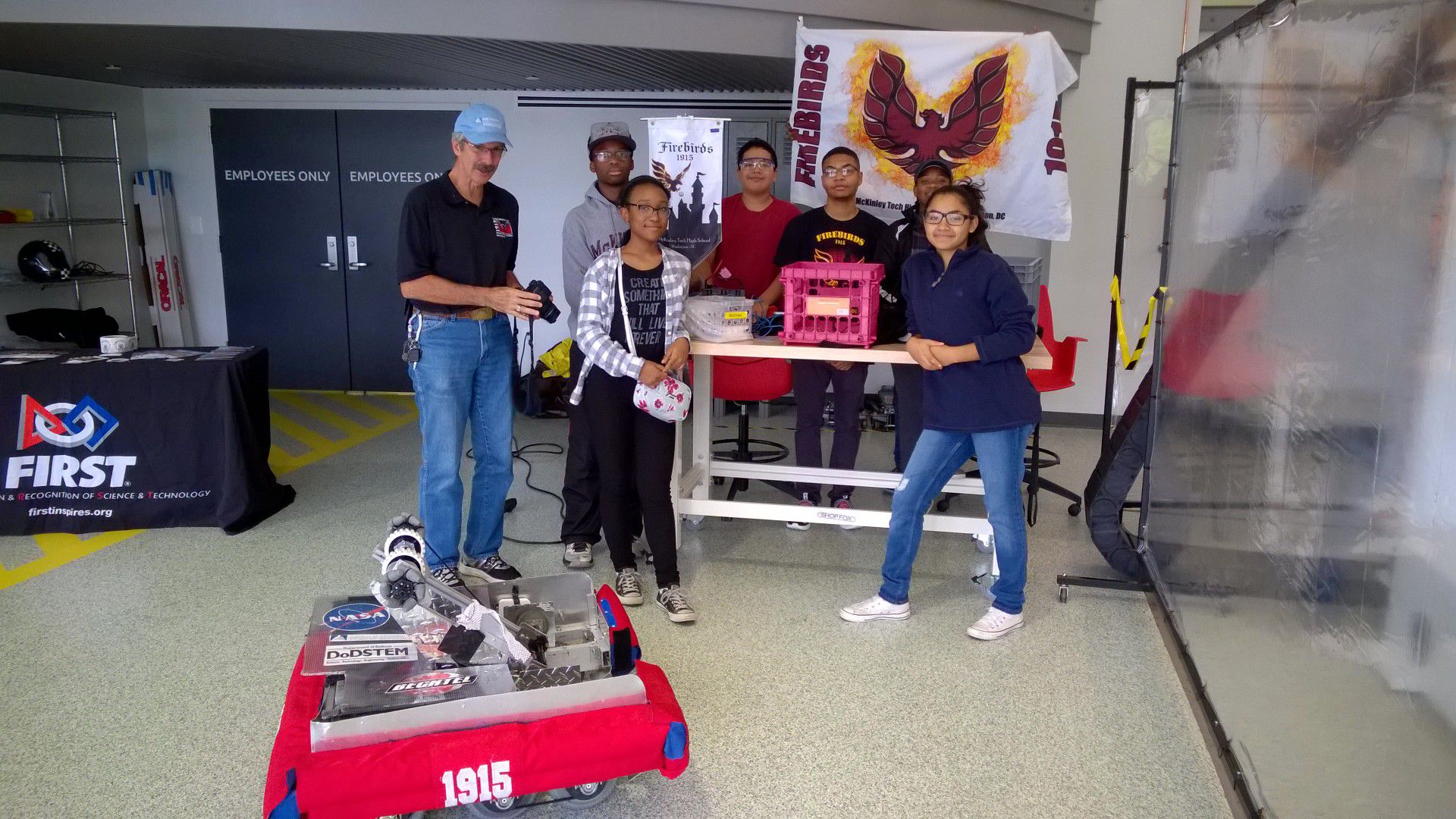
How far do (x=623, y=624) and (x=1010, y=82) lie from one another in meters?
3.49

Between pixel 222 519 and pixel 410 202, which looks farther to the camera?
pixel 222 519

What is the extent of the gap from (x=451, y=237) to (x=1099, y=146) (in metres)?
4.59

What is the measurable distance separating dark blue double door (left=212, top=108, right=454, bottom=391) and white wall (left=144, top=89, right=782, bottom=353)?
0.32 ft

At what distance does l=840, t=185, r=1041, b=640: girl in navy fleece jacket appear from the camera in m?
3.17

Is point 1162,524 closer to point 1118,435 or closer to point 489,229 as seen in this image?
point 1118,435

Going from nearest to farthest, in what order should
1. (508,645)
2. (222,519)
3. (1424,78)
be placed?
(1424,78) → (508,645) → (222,519)

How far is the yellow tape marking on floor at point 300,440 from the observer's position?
416cm

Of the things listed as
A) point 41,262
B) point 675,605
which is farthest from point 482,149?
point 41,262

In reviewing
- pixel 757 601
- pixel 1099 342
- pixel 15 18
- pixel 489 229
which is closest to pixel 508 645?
pixel 757 601

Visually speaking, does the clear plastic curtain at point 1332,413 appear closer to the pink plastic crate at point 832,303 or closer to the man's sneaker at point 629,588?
the pink plastic crate at point 832,303

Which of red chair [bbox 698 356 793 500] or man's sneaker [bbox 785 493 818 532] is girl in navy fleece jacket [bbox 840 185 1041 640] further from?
red chair [bbox 698 356 793 500]

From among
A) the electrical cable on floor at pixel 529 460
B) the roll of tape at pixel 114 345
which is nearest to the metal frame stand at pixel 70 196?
the roll of tape at pixel 114 345

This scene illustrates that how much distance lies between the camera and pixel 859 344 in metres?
3.70

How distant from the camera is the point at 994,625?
3.48 m
